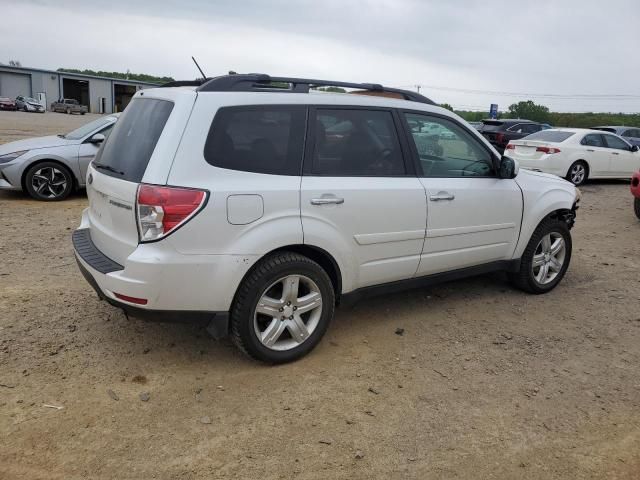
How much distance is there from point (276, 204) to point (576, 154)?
37.6 ft

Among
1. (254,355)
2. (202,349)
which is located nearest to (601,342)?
(254,355)

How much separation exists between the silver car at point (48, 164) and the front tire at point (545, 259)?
637cm

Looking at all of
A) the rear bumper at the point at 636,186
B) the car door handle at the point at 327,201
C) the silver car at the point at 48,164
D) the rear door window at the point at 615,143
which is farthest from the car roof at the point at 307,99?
the rear door window at the point at 615,143

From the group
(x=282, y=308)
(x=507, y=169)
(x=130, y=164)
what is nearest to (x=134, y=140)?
(x=130, y=164)

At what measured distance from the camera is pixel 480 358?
3.99 meters

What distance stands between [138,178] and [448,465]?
7.64 ft

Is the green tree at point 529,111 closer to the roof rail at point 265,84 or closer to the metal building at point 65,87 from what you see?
the metal building at point 65,87

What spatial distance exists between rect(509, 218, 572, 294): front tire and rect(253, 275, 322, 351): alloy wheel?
7.87 ft

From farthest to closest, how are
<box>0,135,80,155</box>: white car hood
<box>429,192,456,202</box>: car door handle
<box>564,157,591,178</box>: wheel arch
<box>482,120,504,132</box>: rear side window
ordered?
<box>482,120,504,132</box>: rear side window < <box>564,157,591,178</box>: wheel arch < <box>0,135,80,155</box>: white car hood < <box>429,192,456,202</box>: car door handle

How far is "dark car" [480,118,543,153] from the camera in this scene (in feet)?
60.3

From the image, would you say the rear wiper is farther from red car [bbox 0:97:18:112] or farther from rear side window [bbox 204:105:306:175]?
red car [bbox 0:97:18:112]

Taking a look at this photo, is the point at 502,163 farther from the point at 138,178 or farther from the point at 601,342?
the point at 138,178

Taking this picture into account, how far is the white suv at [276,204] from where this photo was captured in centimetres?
323

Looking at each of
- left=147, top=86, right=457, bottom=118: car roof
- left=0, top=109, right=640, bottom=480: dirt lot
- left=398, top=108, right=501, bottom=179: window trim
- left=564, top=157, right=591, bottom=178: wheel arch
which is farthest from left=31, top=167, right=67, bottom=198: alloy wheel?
left=564, top=157, right=591, bottom=178: wheel arch
